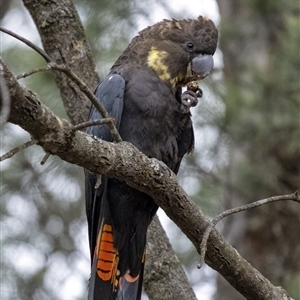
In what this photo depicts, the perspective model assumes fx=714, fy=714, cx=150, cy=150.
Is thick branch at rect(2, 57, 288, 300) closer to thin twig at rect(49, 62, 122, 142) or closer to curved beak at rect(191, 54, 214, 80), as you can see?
thin twig at rect(49, 62, 122, 142)

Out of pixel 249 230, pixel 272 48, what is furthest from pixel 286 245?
pixel 272 48

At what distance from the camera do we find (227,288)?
4.80m

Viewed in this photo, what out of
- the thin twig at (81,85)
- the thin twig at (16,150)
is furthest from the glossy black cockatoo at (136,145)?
the thin twig at (16,150)

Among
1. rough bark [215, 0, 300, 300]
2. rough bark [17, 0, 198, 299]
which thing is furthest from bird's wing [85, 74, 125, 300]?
rough bark [215, 0, 300, 300]

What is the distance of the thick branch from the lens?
6.39 feet

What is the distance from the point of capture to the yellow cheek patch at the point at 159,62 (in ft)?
10.4

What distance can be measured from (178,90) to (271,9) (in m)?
2.02

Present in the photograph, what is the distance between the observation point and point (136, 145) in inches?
117

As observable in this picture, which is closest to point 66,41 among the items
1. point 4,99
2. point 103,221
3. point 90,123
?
point 103,221

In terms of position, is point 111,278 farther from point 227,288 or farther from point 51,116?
point 227,288

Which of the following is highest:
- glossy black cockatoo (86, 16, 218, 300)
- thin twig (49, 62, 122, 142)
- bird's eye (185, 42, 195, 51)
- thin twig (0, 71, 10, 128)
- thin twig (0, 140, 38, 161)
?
bird's eye (185, 42, 195, 51)

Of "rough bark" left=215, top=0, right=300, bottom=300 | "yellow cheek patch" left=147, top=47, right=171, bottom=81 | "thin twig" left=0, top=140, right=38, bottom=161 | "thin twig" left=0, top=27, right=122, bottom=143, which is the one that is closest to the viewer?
"thin twig" left=0, top=140, right=38, bottom=161

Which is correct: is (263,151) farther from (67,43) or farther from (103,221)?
(103,221)

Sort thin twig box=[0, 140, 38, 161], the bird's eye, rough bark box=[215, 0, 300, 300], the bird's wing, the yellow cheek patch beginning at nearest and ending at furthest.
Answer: thin twig box=[0, 140, 38, 161] → the bird's wing → the yellow cheek patch → the bird's eye → rough bark box=[215, 0, 300, 300]
